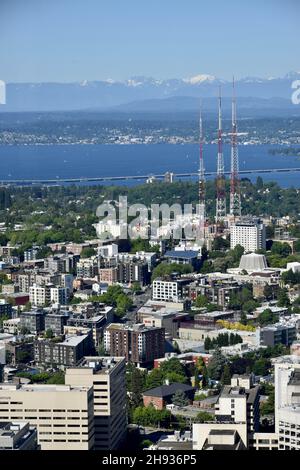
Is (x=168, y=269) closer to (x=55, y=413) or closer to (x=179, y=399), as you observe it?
(x=179, y=399)

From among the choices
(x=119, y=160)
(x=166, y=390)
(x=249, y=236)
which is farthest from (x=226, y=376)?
(x=119, y=160)

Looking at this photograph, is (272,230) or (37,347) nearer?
(37,347)

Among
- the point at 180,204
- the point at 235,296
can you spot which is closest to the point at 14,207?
the point at 180,204

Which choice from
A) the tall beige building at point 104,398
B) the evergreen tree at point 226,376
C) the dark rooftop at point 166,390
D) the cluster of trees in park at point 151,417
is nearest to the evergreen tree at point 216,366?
the evergreen tree at point 226,376

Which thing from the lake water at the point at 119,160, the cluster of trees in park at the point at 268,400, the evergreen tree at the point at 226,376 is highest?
the cluster of trees in park at the point at 268,400

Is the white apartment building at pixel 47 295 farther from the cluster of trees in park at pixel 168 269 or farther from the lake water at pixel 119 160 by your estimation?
the lake water at pixel 119 160

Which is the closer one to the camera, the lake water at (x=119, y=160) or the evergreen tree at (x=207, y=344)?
the evergreen tree at (x=207, y=344)

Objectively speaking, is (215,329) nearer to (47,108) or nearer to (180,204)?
(180,204)
